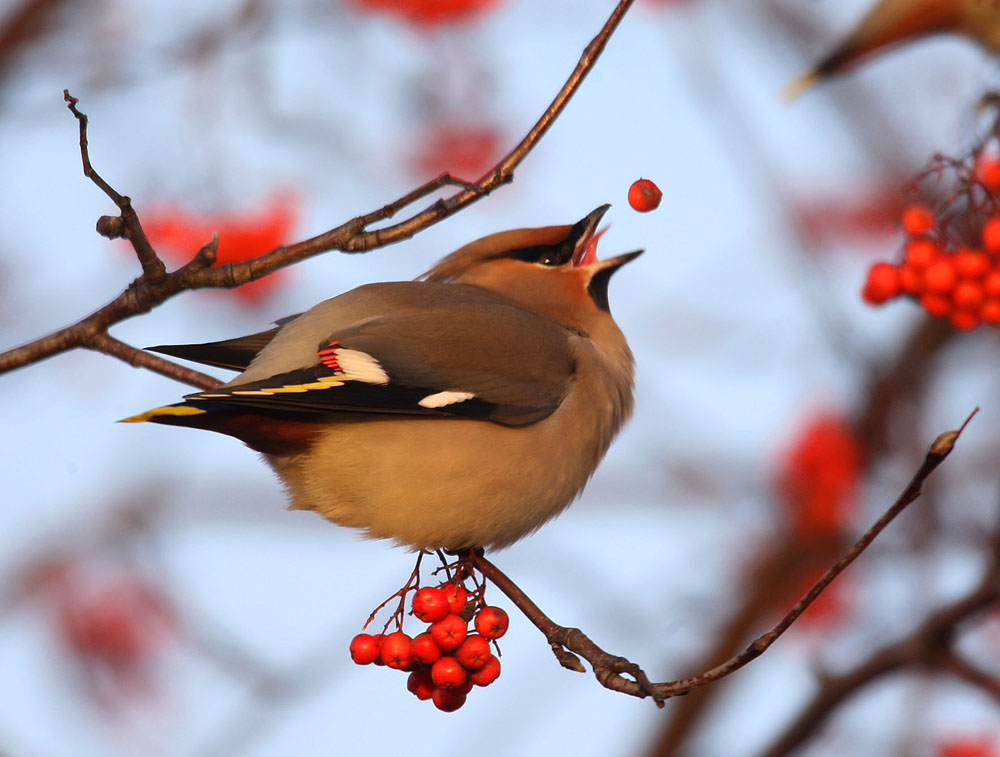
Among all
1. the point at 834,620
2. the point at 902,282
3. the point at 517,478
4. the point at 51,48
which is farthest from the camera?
the point at 834,620

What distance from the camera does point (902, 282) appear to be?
11.1ft

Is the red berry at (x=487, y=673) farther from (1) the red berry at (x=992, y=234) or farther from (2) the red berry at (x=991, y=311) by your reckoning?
(1) the red berry at (x=992, y=234)

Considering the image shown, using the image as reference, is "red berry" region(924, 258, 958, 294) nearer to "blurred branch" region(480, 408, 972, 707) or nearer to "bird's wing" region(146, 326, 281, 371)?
"blurred branch" region(480, 408, 972, 707)

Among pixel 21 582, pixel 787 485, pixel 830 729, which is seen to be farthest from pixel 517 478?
pixel 21 582

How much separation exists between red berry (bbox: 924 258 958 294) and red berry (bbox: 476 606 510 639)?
141 cm

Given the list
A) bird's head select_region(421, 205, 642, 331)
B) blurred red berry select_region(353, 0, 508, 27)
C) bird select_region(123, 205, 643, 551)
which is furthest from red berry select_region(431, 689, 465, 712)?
blurred red berry select_region(353, 0, 508, 27)

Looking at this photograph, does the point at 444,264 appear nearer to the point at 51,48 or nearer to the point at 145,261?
the point at 145,261

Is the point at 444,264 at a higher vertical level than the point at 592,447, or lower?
higher

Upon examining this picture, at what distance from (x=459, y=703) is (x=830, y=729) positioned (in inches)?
57.6

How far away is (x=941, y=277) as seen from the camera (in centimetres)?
327

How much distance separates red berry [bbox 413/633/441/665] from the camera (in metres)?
2.81

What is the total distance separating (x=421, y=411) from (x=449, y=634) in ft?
1.81

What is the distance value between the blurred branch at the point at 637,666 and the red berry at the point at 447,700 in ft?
0.80

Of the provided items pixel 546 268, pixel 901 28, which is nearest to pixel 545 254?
pixel 546 268
